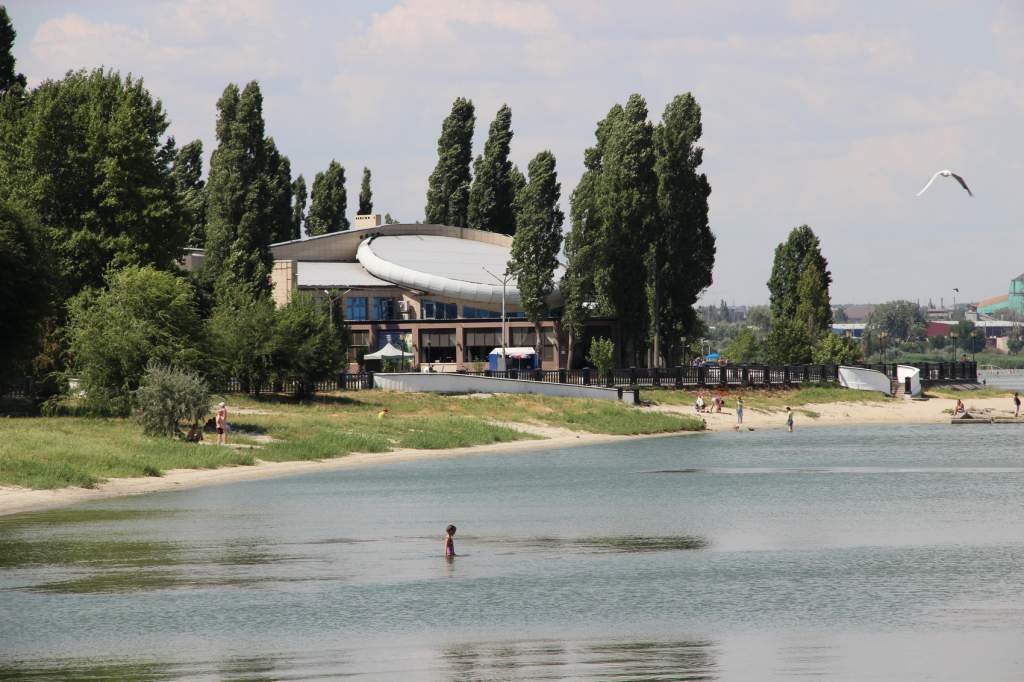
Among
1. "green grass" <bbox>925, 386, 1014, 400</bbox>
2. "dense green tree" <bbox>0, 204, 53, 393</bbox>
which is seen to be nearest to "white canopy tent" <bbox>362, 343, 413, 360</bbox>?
"dense green tree" <bbox>0, 204, 53, 393</bbox>

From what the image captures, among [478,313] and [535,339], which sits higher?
[478,313]

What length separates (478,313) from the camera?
126438 millimetres

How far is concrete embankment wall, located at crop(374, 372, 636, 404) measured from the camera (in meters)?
92.9

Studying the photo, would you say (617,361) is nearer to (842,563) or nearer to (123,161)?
(123,161)

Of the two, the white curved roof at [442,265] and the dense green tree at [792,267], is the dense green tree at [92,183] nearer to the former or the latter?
the white curved roof at [442,265]

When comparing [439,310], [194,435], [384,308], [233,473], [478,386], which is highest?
[384,308]

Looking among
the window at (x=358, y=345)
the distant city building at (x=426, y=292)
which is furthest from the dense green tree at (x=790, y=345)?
the window at (x=358, y=345)

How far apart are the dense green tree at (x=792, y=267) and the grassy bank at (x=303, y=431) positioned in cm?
4677

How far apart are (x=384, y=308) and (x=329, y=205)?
26.9 m

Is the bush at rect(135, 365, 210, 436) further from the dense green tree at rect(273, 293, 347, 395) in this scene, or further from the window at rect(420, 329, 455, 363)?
the window at rect(420, 329, 455, 363)

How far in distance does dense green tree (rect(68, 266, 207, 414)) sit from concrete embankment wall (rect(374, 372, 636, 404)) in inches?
924

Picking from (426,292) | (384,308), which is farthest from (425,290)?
(384,308)

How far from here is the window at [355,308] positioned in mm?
126812

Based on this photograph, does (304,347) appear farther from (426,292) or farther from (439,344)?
(426,292)
